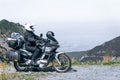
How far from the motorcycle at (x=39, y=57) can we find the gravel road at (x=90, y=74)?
509 millimetres

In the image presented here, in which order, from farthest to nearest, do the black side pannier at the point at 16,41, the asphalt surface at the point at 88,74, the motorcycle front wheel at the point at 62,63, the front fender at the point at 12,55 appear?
the front fender at the point at 12,55
the black side pannier at the point at 16,41
the motorcycle front wheel at the point at 62,63
the asphalt surface at the point at 88,74

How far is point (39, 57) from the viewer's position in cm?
2047

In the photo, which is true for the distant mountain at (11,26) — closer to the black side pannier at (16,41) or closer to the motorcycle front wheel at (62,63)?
the black side pannier at (16,41)

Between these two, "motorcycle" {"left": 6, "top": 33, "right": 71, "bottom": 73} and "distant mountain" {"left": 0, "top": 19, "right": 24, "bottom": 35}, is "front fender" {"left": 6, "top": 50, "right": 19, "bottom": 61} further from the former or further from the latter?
"distant mountain" {"left": 0, "top": 19, "right": 24, "bottom": 35}

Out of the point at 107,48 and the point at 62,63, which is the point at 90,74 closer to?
the point at 62,63

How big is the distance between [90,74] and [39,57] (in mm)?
2536

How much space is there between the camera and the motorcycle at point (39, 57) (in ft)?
65.8

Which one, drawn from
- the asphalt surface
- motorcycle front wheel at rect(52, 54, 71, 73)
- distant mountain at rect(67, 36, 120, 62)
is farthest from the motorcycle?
distant mountain at rect(67, 36, 120, 62)

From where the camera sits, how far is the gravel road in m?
17.8

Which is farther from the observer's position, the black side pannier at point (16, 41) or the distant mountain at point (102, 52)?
the distant mountain at point (102, 52)

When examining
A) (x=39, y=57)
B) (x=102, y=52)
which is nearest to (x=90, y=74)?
(x=39, y=57)

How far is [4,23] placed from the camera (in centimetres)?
3994

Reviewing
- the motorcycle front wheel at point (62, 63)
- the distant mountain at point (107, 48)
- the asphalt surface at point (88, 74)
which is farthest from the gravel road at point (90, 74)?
the distant mountain at point (107, 48)

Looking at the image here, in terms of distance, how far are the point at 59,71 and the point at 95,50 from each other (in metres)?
18.9
